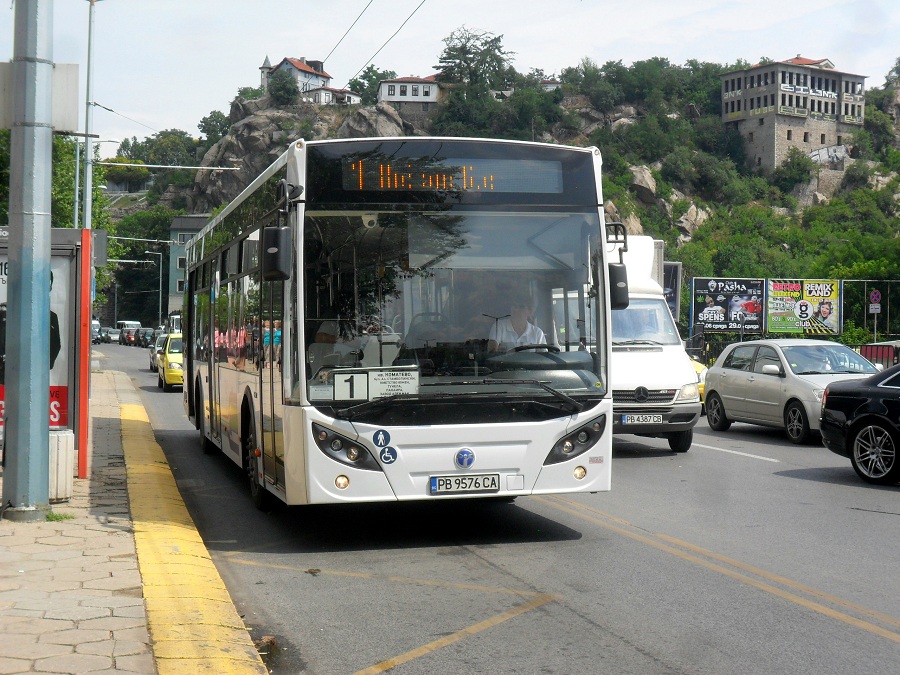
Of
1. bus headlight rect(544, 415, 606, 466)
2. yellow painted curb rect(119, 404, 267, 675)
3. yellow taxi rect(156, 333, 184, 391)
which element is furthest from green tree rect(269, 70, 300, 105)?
bus headlight rect(544, 415, 606, 466)

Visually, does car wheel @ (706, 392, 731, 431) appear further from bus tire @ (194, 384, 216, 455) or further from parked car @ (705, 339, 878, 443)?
bus tire @ (194, 384, 216, 455)

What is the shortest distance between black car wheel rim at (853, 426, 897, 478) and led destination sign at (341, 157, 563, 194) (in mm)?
5196

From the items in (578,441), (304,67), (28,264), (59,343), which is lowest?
(578,441)

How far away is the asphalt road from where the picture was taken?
527cm

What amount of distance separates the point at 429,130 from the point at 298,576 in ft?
497

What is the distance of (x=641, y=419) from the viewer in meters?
14.3

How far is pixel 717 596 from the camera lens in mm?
6434

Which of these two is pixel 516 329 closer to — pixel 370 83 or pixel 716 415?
pixel 716 415

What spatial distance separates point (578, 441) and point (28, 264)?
414 cm

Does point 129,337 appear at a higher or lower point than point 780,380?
higher

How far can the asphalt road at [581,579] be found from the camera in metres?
5.27

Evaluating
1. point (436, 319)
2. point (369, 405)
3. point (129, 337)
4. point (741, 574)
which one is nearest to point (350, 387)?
point (369, 405)

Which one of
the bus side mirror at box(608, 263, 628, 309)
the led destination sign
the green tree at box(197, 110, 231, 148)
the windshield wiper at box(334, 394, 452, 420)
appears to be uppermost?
the green tree at box(197, 110, 231, 148)

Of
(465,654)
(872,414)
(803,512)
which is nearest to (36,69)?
(465,654)
